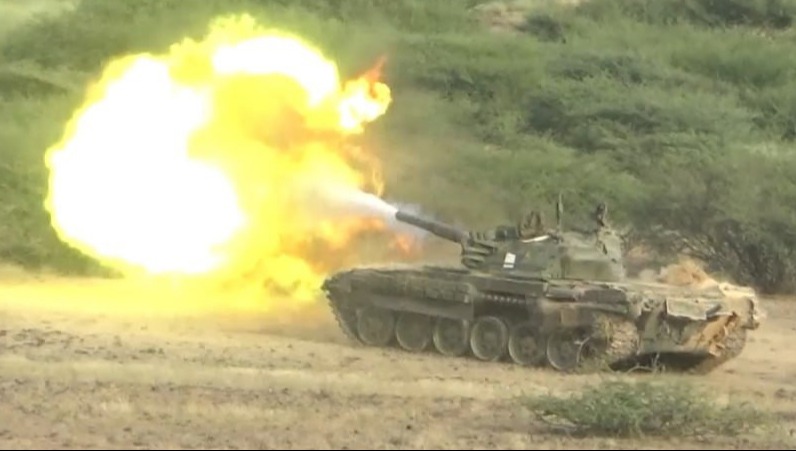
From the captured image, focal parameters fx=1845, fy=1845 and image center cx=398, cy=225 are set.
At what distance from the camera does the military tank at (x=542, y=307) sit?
19422mm

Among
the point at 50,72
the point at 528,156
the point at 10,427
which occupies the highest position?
the point at 50,72

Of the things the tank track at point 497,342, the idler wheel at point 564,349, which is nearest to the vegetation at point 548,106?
the tank track at point 497,342

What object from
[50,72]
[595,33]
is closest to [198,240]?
[50,72]

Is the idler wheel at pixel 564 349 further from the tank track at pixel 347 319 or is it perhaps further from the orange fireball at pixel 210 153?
the orange fireball at pixel 210 153

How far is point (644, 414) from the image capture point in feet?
44.8

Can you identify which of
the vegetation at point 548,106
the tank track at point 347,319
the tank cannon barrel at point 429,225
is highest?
the vegetation at point 548,106

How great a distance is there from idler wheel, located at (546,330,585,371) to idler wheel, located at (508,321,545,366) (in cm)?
14

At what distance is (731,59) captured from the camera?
168ft

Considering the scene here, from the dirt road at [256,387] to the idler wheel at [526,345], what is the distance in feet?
0.92

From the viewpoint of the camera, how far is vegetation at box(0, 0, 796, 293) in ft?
109

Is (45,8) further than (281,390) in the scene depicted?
Yes

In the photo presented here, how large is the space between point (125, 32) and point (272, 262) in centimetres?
1926

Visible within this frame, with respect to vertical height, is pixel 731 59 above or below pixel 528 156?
above

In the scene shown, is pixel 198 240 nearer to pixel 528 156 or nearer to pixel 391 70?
pixel 528 156
